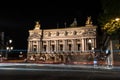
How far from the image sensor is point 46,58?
379 ft

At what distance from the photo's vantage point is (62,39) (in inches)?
4934

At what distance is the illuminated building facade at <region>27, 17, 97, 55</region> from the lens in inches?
4612

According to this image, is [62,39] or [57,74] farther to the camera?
[62,39]

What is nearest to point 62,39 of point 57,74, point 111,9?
point 57,74

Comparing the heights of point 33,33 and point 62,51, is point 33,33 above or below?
above

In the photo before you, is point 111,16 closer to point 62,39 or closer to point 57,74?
point 57,74

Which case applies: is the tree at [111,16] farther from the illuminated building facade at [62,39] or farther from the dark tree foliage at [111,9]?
the illuminated building facade at [62,39]

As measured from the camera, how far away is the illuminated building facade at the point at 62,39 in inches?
4612

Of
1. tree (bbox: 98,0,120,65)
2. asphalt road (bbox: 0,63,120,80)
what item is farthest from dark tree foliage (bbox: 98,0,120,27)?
asphalt road (bbox: 0,63,120,80)

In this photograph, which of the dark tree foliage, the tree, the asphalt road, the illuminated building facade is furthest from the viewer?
the illuminated building facade

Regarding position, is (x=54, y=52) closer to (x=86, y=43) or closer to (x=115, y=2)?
(x=86, y=43)

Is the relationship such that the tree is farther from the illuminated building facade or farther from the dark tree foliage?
the illuminated building facade

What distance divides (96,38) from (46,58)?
858 inches

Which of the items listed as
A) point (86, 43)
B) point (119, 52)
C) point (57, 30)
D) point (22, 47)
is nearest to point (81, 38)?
point (86, 43)
